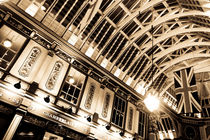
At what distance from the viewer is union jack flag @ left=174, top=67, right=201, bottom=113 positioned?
8953mm

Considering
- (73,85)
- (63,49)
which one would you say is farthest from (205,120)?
(63,49)

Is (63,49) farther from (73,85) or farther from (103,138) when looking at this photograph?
(103,138)

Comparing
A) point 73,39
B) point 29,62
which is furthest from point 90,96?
point 29,62

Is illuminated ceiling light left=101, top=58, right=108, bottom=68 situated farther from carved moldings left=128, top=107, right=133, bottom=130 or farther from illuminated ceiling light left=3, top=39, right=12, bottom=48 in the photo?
illuminated ceiling light left=3, top=39, right=12, bottom=48

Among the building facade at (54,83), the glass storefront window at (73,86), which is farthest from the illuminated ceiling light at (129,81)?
the glass storefront window at (73,86)

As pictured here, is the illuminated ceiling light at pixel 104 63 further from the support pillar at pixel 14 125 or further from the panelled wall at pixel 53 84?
the support pillar at pixel 14 125

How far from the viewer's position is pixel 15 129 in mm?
6195

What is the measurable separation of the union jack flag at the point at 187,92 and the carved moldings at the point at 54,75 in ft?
24.2

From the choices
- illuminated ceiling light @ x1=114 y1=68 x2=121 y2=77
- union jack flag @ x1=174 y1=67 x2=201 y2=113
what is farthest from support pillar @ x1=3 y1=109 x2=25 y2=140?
union jack flag @ x1=174 y1=67 x2=201 y2=113

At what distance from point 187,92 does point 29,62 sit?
8976 mm

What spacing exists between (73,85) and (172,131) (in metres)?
12.2

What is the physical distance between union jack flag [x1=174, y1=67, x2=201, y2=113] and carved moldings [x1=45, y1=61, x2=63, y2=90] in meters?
7.39

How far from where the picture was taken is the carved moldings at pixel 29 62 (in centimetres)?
711

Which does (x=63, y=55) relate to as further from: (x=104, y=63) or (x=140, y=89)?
(x=140, y=89)
